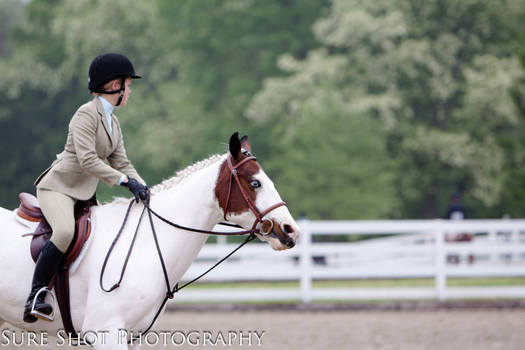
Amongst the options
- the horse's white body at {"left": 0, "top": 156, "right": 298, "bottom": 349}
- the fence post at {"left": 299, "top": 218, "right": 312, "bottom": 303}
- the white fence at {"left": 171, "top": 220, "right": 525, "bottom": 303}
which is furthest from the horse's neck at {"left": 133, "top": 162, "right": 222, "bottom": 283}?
the fence post at {"left": 299, "top": 218, "right": 312, "bottom": 303}

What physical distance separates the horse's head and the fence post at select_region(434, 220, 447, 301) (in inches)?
357

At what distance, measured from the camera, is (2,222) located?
5.33 m

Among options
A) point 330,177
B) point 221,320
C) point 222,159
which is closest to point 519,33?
point 330,177

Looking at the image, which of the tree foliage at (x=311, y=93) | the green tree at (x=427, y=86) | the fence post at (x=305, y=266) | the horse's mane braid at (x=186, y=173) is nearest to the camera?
the horse's mane braid at (x=186, y=173)

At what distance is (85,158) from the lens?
495 cm

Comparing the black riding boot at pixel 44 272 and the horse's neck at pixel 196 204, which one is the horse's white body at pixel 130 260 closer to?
the horse's neck at pixel 196 204

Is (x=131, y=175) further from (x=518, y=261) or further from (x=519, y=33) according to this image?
(x=519, y=33)

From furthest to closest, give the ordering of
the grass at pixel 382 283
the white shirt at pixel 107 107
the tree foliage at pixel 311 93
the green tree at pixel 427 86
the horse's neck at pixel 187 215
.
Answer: the green tree at pixel 427 86, the tree foliage at pixel 311 93, the grass at pixel 382 283, the white shirt at pixel 107 107, the horse's neck at pixel 187 215

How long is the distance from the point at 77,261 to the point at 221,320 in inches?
270

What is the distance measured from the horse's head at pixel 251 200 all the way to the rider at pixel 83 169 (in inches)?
24.3

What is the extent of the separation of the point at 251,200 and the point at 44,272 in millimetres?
1510

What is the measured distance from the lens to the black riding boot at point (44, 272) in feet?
16.0

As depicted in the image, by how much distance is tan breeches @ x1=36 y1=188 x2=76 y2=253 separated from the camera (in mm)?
4902

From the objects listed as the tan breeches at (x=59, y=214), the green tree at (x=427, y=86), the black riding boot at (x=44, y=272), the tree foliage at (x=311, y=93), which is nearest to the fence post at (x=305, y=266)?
the tan breeches at (x=59, y=214)
